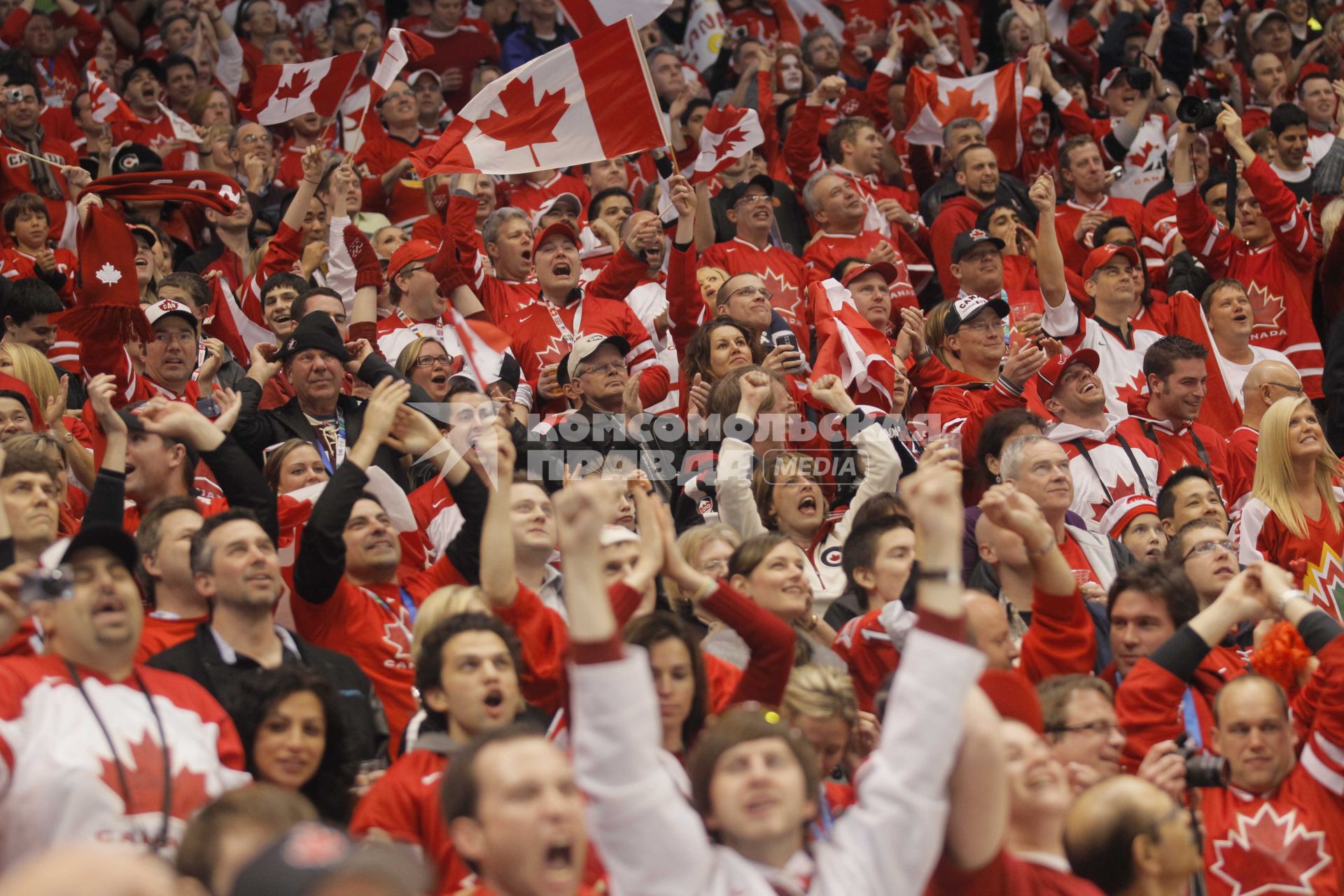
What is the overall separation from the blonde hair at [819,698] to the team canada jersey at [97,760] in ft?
4.86

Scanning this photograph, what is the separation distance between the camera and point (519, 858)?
332cm

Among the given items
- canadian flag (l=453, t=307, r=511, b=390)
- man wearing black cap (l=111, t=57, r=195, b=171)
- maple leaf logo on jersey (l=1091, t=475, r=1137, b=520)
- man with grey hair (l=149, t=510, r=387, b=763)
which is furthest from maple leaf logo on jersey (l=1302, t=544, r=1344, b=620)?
man wearing black cap (l=111, t=57, r=195, b=171)

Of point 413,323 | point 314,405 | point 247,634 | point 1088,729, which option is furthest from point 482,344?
point 413,323

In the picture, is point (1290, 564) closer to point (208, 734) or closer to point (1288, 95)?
point (208, 734)

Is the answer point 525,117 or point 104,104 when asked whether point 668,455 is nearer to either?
point 525,117

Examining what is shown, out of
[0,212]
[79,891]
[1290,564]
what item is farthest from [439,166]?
[79,891]

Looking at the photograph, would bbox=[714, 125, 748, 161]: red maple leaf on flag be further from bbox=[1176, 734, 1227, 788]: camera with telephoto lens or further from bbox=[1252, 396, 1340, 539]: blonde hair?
bbox=[1176, 734, 1227, 788]: camera with telephoto lens

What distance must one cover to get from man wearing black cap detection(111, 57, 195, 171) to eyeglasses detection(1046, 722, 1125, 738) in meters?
7.77

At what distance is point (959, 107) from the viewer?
11953 millimetres

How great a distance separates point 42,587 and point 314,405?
331 cm

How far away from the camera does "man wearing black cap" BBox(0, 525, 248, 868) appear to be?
12.5 ft

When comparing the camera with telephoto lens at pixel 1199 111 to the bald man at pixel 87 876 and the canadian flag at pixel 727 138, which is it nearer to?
the canadian flag at pixel 727 138

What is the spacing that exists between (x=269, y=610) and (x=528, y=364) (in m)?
3.58

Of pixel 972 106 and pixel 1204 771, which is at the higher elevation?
pixel 972 106
